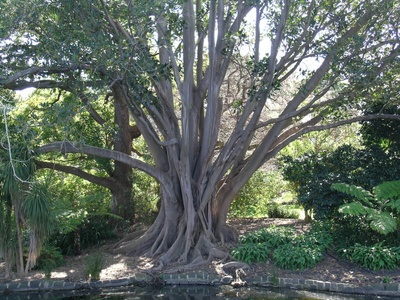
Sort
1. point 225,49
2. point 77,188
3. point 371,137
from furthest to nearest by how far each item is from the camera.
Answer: point 77,188
point 371,137
point 225,49

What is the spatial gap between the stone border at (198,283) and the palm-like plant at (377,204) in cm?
134

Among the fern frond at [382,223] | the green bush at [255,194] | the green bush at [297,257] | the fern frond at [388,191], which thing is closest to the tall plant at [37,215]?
the green bush at [297,257]

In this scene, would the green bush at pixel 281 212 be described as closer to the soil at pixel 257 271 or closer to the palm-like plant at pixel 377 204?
the palm-like plant at pixel 377 204

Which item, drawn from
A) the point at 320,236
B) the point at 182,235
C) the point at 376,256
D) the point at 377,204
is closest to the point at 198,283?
the point at 182,235

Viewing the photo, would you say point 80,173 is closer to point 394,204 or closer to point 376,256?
point 376,256

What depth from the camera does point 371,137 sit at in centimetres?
1380

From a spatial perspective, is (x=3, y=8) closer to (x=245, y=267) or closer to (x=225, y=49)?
(x=225, y=49)

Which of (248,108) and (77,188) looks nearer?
(248,108)

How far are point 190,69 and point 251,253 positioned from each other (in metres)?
4.39

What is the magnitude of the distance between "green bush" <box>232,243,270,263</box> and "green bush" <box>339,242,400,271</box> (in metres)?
1.97

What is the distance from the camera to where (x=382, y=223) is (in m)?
10.4

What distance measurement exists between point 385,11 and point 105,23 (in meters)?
6.49

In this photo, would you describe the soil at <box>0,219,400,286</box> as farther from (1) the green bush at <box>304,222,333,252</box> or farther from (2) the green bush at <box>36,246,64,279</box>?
(1) the green bush at <box>304,222,333,252</box>

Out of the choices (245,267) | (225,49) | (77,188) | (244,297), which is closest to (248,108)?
(225,49)
